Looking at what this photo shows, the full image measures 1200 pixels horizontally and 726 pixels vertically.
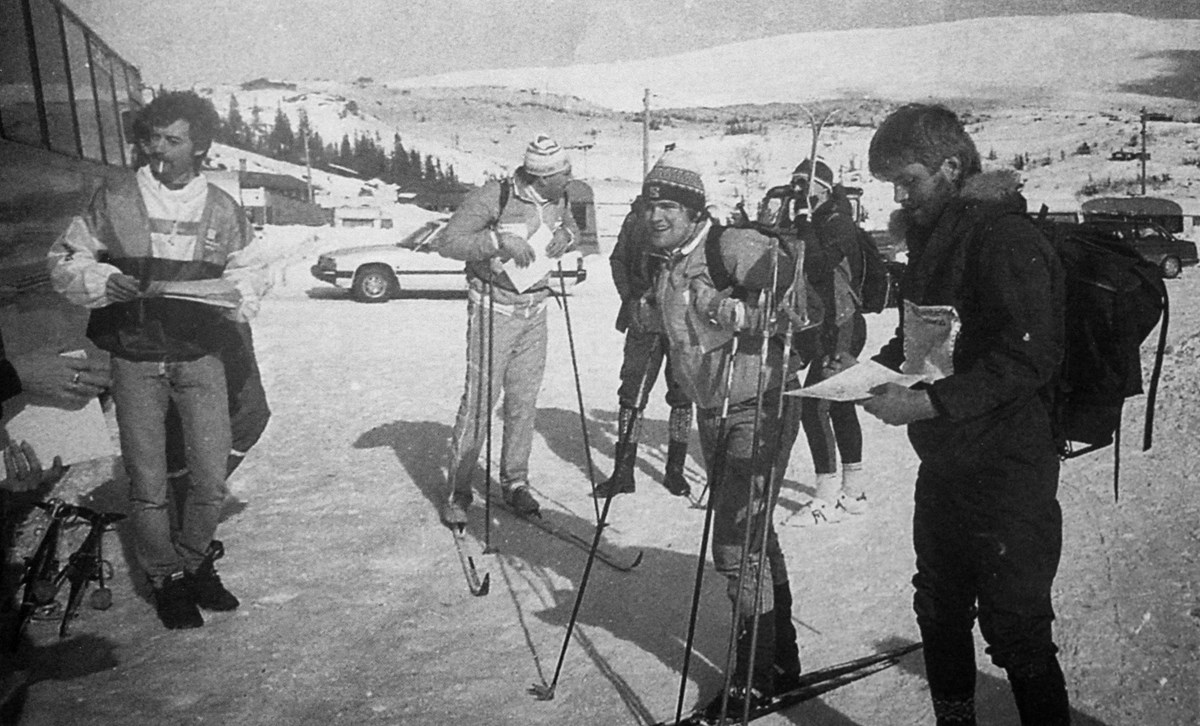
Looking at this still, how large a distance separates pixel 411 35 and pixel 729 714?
336 cm

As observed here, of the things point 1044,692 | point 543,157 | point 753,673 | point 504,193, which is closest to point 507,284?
point 504,193

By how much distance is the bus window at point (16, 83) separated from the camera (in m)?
2.21

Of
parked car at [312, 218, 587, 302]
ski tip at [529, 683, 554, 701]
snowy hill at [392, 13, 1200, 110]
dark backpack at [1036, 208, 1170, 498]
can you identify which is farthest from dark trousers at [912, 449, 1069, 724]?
parked car at [312, 218, 587, 302]

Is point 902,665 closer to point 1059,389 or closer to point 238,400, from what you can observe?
point 1059,389

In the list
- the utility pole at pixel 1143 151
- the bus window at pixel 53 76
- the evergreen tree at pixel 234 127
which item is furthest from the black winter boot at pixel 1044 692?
the evergreen tree at pixel 234 127

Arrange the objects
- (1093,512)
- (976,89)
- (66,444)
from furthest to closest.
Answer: (976,89) < (1093,512) < (66,444)

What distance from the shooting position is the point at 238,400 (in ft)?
9.29

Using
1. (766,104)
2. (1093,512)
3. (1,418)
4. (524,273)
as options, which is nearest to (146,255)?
(1,418)

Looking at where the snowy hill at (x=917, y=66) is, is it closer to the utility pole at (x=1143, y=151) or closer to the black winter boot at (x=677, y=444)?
the utility pole at (x=1143, y=151)

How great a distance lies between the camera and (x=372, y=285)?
10125 millimetres

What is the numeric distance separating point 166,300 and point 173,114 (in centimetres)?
49

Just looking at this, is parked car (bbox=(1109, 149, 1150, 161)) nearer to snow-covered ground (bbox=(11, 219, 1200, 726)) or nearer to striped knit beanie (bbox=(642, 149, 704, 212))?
snow-covered ground (bbox=(11, 219, 1200, 726))

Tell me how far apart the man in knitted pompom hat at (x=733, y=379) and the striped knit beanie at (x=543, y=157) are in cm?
112

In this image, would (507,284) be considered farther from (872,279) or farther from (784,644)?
(784,644)
